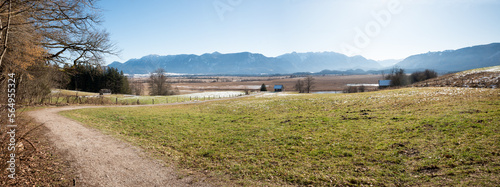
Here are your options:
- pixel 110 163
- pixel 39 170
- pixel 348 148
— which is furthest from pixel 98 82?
pixel 348 148

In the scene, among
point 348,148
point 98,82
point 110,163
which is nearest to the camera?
point 110,163

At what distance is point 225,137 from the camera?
1425 cm

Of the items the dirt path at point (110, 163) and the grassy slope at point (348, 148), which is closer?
the grassy slope at point (348, 148)

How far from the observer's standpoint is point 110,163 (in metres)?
9.63

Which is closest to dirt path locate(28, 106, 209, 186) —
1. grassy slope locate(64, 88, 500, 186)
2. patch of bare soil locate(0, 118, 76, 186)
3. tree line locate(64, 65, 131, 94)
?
patch of bare soil locate(0, 118, 76, 186)

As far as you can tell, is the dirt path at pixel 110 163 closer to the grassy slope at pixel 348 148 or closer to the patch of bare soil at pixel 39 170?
the patch of bare soil at pixel 39 170

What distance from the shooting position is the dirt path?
801cm

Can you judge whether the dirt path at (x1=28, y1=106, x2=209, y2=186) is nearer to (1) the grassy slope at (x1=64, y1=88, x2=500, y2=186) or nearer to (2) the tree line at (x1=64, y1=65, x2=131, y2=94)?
(1) the grassy slope at (x1=64, y1=88, x2=500, y2=186)

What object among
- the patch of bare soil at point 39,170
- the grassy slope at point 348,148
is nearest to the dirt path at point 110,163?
the patch of bare soil at point 39,170

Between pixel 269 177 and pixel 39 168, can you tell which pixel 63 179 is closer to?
pixel 39 168

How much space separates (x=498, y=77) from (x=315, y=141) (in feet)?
102

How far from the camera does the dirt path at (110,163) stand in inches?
315

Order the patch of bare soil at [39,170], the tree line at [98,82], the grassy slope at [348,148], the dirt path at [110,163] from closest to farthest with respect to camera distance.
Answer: the patch of bare soil at [39,170], the grassy slope at [348,148], the dirt path at [110,163], the tree line at [98,82]

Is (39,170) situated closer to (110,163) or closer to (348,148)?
(110,163)
